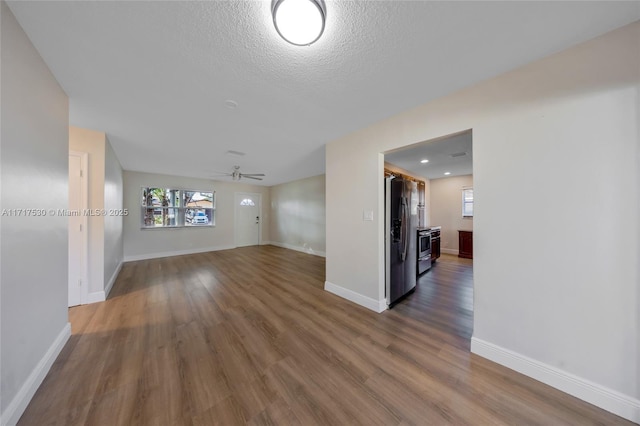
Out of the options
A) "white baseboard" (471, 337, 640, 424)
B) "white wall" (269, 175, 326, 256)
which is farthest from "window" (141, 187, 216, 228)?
"white baseboard" (471, 337, 640, 424)

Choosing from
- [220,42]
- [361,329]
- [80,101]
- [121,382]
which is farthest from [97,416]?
[80,101]

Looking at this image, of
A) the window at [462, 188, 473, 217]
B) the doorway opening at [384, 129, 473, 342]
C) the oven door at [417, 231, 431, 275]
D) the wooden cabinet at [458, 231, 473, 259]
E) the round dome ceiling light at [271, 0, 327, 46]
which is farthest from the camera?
the window at [462, 188, 473, 217]

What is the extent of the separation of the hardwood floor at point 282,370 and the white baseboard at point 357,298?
138 millimetres

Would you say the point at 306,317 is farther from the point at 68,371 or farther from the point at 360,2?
the point at 360,2

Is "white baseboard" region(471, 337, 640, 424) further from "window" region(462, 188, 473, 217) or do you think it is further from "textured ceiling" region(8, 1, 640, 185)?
"window" region(462, 188, 473, 217)

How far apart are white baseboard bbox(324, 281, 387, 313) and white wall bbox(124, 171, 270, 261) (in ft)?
16.0

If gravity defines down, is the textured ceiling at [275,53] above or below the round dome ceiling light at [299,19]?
above

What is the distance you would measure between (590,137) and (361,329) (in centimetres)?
236

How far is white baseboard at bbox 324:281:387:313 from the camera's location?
251cm

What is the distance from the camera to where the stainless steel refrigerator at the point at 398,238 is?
2.61 m

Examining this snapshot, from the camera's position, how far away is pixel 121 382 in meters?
1.44

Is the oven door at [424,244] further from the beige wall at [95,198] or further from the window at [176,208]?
the window at [176,208]

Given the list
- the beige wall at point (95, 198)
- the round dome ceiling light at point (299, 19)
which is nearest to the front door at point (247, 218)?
the beige wall at point (95, 198)

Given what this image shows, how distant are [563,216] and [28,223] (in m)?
3.68
